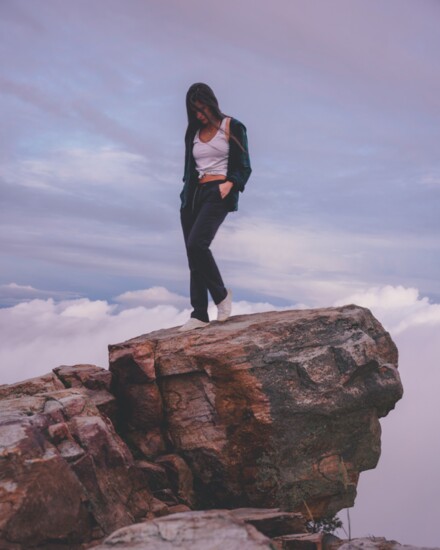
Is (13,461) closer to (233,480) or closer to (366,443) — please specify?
(233,480)

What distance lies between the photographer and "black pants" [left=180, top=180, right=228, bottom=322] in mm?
11992

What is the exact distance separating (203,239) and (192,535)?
20.4 feet

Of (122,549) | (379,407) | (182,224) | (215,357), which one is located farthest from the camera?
(182,224)

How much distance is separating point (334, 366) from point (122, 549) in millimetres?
5416

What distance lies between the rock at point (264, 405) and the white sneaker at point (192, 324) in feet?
1.48

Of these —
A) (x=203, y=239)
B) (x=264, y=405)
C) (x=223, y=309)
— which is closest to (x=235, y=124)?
(x=203, y=239)

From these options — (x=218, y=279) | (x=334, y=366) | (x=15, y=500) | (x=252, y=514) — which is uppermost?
→ (x=218, y=279)

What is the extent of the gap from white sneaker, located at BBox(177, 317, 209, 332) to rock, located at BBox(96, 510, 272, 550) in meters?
5.45

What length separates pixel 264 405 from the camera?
35.0 feet

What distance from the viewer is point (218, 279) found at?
40.7ft

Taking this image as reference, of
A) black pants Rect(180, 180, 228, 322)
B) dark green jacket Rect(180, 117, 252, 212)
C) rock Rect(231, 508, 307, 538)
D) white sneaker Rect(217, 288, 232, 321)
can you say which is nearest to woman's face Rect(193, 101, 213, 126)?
dark green jacket Rect(180, 117, 252, 212)

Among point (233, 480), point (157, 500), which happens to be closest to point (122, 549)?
point (157, 500)

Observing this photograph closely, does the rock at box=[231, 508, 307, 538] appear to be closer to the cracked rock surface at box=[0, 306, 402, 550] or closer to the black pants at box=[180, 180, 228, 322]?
the cracked rock surface at box=[0, 306, 402, 550]

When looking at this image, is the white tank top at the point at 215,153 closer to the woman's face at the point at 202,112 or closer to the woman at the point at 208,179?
the woman at the point at 208,179
